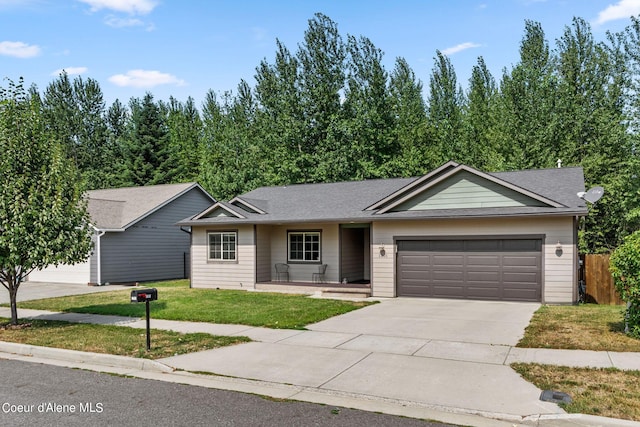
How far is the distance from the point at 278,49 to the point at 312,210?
23665 mm

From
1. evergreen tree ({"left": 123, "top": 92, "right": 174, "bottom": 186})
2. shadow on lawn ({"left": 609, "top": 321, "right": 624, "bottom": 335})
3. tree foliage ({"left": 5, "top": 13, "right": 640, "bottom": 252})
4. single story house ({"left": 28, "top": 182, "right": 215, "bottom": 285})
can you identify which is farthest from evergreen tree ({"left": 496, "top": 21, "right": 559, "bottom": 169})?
evergreen tree ({"left": 123, "top": 92, "right": 174, "bottom": 186})

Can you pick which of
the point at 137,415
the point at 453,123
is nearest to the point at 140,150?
the point at 453,123

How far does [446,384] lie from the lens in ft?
22.0

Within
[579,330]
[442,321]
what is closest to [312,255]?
[442,321]

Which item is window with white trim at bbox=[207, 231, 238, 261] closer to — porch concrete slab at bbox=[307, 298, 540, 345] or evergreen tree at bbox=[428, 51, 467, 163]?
porch concrete slab at bbox=[307, 298, 540, 345]

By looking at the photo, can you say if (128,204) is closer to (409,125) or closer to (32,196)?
(32,196)

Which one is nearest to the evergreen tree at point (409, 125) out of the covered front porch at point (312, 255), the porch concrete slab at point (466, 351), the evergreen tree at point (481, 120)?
the evergreen tree at point (481, 120)

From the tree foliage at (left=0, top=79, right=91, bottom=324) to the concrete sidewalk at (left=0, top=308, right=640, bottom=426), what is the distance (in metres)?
2.33

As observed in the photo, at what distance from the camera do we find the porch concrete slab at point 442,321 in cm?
1010

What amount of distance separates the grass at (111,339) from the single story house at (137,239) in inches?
433

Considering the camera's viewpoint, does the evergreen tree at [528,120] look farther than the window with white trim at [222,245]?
Yes

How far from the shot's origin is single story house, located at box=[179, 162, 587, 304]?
14828 millimetres

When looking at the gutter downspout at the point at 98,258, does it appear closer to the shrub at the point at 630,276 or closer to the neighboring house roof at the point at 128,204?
the neighboring house roof at the point at 128,204

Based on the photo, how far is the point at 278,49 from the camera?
129 feet
